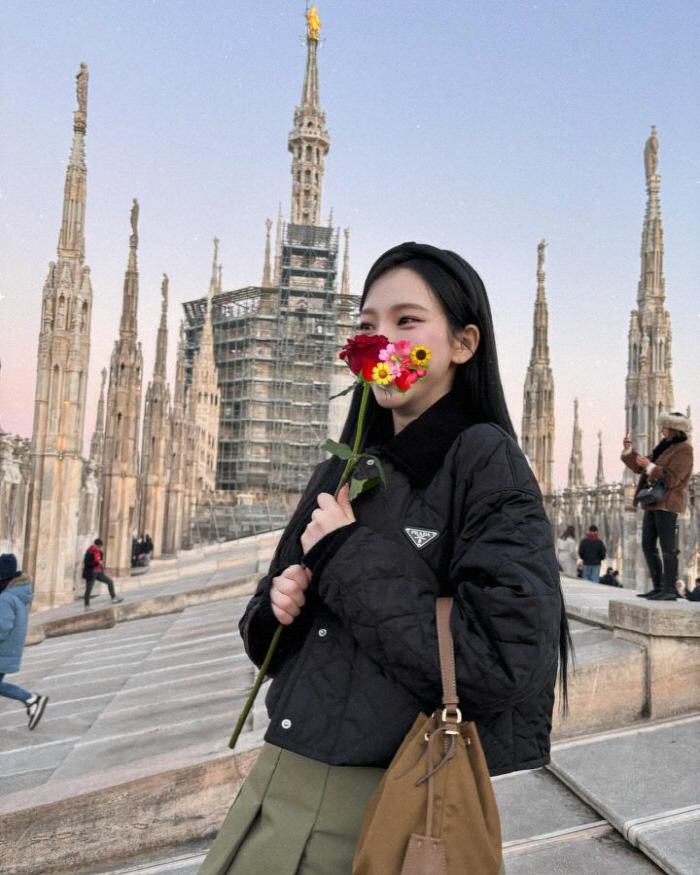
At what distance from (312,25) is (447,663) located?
65399 millimetres

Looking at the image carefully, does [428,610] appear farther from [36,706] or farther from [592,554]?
[592,554]

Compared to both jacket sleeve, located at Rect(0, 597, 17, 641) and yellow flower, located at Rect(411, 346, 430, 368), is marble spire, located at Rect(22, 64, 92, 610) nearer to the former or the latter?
jacket sleeve, located at Rect(0, 597, 17, 641)

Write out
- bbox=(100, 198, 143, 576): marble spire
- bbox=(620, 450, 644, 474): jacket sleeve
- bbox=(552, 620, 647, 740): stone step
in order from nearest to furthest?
bbox=(552, 620, 647, 740): stone step, bbox=(620, 450, 644, 474): jacket sleeve, bbox=(100, 198, 143, 576): marble spire

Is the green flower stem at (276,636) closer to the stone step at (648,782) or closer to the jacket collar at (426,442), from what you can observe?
the jacket collar at (426,442)

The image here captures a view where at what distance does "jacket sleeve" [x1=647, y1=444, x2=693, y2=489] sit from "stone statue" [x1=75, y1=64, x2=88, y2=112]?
13277 mm

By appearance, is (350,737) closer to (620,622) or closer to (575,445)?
(620,622)

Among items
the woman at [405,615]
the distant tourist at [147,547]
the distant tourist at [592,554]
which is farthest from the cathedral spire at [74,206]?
the woman at [405,615]

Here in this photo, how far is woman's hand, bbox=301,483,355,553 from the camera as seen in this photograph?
3.80ft

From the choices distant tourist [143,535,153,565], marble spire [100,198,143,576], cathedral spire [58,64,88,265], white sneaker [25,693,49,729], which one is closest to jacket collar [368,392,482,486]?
white sneaker [25,693,49,729]

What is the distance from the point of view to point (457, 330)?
1323mm

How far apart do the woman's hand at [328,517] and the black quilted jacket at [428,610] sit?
0.7 inches

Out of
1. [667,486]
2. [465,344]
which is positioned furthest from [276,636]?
[667,486]

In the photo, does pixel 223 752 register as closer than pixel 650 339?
Yes

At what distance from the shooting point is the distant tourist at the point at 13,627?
533cm
